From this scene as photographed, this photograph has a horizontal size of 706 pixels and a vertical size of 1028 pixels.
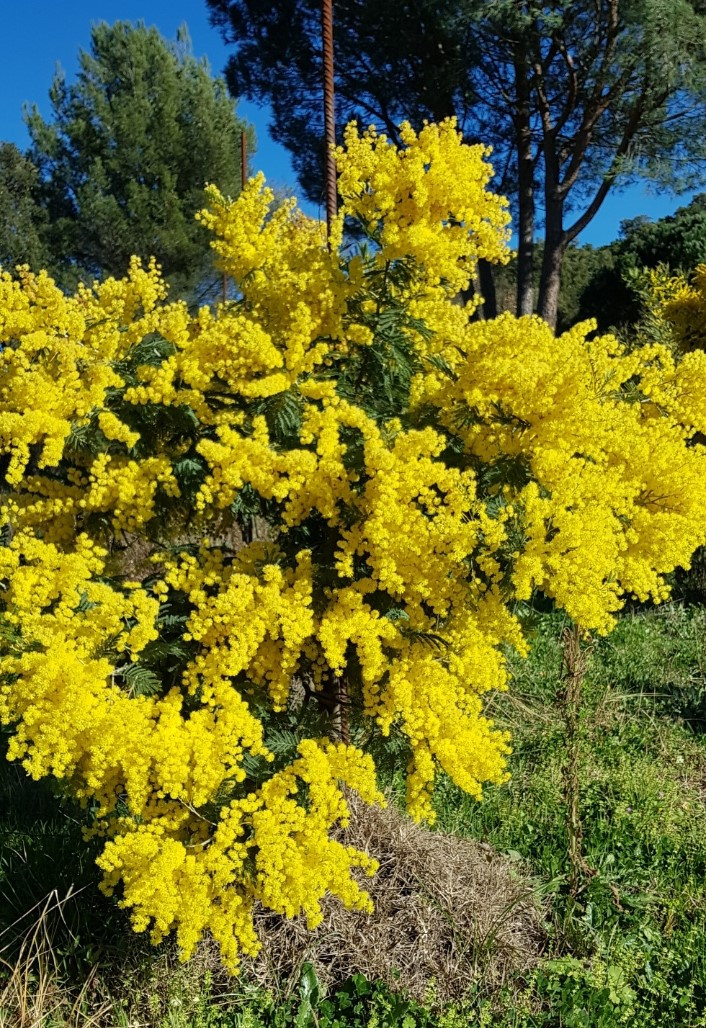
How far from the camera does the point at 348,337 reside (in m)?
2.50

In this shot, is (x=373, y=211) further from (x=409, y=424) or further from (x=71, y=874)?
(x=71, y=874)

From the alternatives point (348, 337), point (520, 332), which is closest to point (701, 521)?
point (520, 332)

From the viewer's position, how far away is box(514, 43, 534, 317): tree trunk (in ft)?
43.8

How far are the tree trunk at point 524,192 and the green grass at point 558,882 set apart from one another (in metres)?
9.97

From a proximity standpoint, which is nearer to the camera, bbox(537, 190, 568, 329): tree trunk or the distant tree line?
bbox(537, 190, 568, 329): tree trunk

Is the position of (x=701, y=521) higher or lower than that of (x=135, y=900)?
higher

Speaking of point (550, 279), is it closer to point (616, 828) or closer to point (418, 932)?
point (616, 828)

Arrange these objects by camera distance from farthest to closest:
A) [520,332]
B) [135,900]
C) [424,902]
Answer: [424,902], [520,332], [135,900]

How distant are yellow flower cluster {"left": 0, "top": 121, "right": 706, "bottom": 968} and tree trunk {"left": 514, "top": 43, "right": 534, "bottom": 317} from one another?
11.5m

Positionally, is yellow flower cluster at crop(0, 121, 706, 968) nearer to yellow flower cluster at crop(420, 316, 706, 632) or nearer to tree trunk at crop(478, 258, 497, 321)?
yellow flower cluster at crop(420, 316, 706, 632)

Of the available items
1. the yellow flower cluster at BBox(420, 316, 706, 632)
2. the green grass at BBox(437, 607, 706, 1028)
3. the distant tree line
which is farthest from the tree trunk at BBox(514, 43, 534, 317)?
the yellow flower cluster at BBox(420, 316, 706, 632)

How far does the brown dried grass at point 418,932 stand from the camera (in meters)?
2.71

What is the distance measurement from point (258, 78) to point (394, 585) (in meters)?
15.8

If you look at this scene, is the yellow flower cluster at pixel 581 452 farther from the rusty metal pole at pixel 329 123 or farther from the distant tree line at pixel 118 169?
the distant tree line at pixel 118 169
